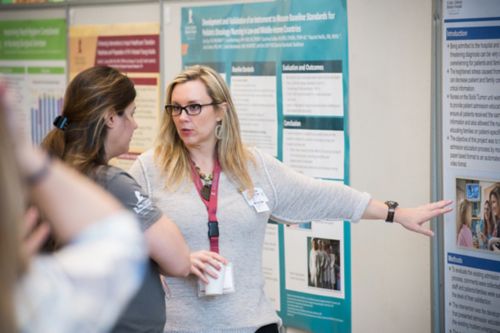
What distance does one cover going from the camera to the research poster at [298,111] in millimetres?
3754

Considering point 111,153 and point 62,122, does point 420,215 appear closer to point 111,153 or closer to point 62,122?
point 111,153

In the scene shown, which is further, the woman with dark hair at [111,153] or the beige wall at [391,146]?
the beige wall at [391,146]

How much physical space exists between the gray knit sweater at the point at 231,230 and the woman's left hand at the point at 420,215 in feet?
1.18

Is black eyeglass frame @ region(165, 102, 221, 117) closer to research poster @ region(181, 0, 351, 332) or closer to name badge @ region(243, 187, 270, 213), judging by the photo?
name badge @ region(243, 187, 270, 213)

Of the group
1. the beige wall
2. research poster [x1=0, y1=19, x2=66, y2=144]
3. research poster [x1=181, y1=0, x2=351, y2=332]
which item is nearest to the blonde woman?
the beige wall

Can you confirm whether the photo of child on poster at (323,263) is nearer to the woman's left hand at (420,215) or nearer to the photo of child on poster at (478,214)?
the photo of child on poster at (478,214)

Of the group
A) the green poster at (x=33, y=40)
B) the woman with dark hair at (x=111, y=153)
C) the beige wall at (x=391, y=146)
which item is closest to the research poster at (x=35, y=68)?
the green poster at (x=33, y=40)

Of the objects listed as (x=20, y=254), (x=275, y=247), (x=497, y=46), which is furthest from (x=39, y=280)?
(x=275, y=247)

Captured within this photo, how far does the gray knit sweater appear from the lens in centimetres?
272

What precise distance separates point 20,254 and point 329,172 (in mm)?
2827

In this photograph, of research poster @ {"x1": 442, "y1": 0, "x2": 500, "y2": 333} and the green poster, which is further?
the green poster

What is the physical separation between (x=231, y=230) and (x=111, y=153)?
629 mm

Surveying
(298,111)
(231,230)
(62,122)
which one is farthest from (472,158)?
(62,122)

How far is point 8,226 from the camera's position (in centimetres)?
102
